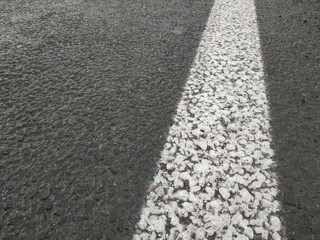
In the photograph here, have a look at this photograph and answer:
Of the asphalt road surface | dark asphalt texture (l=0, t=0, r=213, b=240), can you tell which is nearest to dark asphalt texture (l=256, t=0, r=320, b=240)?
the asphalt road surface

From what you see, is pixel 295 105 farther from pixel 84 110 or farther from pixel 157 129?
pixel 84 110

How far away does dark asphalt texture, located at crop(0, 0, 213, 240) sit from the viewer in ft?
5.07

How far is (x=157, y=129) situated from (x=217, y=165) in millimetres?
484

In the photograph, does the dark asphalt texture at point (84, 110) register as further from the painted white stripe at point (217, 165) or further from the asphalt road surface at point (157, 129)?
the painted white stripe at point (217, 165)

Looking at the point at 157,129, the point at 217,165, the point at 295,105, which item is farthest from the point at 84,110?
the point at 295,105

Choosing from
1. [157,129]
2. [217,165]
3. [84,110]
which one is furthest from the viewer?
[84,110]

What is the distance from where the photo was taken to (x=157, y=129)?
6.75ft

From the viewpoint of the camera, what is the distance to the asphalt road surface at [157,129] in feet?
5.02

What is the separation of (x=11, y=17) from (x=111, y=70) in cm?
176

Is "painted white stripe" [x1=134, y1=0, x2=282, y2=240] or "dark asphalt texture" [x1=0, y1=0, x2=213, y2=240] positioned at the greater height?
"dark asphalt texture" [x1=0, y1=0, x2=213, y2=240]

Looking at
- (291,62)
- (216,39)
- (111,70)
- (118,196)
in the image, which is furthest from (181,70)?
(118,196)

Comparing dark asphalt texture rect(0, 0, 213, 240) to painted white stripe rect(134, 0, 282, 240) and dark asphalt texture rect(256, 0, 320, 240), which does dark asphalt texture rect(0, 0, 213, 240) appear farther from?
dark asphalt texture rect(256, 0, 320, 240)

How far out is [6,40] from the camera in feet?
9.94

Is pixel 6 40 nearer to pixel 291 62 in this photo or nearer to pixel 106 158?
pixel 106 158
